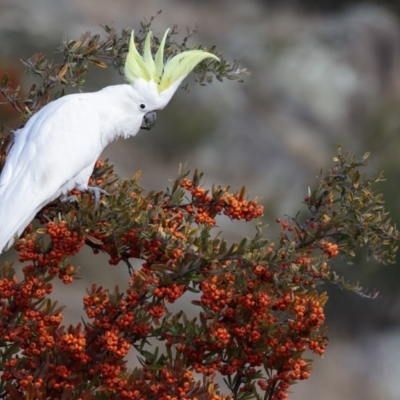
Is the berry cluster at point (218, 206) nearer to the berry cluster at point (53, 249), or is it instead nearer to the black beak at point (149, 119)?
the berry cluster at point (53, 249)

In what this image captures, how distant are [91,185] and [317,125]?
8.66 feet

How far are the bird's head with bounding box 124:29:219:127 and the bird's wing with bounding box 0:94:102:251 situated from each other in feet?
0.41

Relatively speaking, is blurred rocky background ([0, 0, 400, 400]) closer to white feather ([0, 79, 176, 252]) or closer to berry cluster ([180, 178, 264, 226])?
white feather ([0, 79, 176, 252])

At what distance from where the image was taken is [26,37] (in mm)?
3865

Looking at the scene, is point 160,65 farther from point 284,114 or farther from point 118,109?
point 284,114

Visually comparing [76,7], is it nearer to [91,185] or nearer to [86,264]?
[86,264]

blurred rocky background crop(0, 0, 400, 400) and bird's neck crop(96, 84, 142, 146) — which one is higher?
→ blurred rocky background crop(0, 0, 400, 400)

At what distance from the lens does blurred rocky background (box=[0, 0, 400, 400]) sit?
3.76 m

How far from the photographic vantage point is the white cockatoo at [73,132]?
4.83 feet

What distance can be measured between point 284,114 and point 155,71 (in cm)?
252

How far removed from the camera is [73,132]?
1.59 meters

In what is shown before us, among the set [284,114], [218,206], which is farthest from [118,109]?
[284,114]

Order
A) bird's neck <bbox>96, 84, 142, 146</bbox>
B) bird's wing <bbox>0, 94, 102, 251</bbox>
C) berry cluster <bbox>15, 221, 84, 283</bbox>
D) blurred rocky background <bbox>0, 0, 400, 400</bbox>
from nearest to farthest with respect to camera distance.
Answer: berry cluster <bbox>15, 221, 84, 283</bbox> < bird's wing <bbox>0, 94, 102, 251</bbox> < bird's neck <bbox>96, 84, 142, 146</bbox> < blurred rocky background <bbox>0, 0, 400, 400</bbox>

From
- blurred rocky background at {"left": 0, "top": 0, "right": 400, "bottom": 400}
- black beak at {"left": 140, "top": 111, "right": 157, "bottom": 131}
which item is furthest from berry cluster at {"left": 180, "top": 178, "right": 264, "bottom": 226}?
blurred rocky background at {"left": 0, "top": 0, "right": 400, "bottom": 400}
